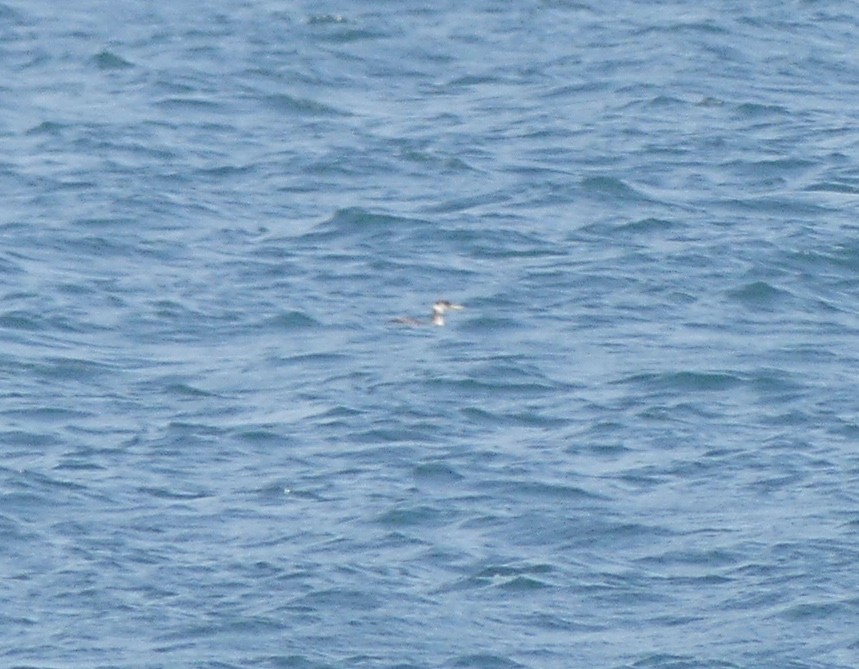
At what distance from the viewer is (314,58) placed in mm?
36000

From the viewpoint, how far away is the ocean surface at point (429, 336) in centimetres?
1900

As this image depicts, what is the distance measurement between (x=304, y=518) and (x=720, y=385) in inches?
203

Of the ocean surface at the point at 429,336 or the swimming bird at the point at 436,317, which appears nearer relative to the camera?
the ocean surface at the point at 429,336

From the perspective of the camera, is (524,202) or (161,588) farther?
(524,202)

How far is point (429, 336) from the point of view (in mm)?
25234

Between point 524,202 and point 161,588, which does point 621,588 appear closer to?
point 161,588

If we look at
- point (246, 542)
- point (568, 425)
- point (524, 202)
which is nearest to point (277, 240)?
point (524, 202)

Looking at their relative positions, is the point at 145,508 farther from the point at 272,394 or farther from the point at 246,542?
the point at 272,394

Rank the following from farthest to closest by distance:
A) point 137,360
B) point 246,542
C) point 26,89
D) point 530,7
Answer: point 530,7 → point 26,89 → point 137,360 → point 246,542

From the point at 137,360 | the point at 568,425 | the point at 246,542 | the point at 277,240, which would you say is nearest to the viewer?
the point at 246,542

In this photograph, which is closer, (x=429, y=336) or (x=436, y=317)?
(x=429, y=336)

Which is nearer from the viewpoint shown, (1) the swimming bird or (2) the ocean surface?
(2) the ocean surface

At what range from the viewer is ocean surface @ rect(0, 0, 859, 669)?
19.0 m

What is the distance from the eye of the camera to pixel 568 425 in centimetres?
2272
